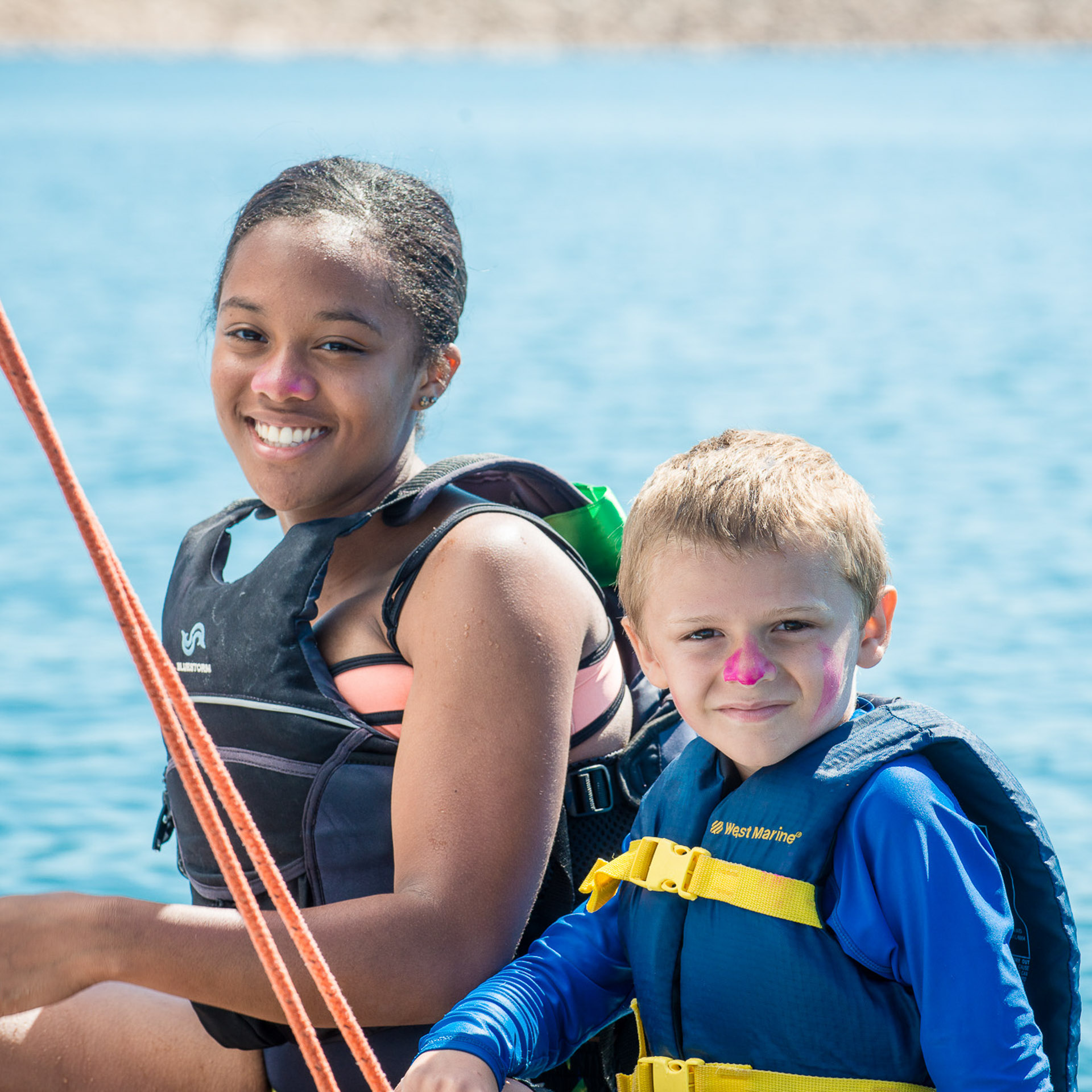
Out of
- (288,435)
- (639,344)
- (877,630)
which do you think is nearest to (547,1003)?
(877,630)

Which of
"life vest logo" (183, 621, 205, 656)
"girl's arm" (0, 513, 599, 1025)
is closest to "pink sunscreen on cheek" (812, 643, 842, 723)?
"girl's arm" (0, 513, 599, 1025)

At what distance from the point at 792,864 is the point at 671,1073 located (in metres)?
0.28

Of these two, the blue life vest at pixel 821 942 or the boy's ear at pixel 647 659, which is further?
the boy's ear at pixel 647 659

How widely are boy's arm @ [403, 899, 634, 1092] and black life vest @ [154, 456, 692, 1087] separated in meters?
0.24

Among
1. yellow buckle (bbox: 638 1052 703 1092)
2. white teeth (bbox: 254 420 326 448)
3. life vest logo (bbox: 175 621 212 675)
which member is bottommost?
yellow buckle (bbox: 638 1052 703 1092)

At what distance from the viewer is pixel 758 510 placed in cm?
164

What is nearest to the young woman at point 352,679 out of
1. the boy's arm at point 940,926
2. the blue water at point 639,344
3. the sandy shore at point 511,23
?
the boy's arm at point 940,926

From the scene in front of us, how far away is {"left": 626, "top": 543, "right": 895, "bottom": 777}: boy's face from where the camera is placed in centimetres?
163

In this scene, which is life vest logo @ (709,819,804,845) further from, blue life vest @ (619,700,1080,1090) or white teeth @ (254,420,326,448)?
white teeth @ (254,420,326,448)

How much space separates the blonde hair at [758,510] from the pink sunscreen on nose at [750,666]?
105 mm

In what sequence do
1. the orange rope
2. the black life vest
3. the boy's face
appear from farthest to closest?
1. the black life vest
2. the boy's face
3. the orange rope

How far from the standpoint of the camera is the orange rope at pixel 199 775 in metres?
1.38

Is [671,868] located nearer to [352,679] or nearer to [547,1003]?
[547,1003]

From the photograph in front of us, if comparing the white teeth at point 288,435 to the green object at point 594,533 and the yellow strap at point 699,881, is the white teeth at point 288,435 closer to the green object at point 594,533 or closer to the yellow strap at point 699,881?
the green object at point 594,533
